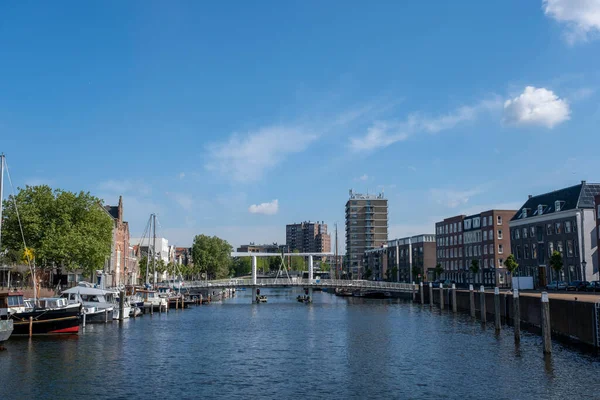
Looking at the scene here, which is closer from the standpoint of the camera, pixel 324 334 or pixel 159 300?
pixel 324 334

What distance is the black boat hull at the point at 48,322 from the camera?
5506 cm

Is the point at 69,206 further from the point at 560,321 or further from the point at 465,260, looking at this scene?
the point at 465,260

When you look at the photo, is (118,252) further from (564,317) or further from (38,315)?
(564,317)

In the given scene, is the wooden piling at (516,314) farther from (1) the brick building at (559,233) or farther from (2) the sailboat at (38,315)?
(1) the brick building at (559,233)

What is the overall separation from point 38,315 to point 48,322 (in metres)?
1.18

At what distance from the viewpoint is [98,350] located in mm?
49250

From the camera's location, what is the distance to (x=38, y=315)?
5566cm

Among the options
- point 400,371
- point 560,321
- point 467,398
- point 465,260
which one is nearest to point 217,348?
point 400,371

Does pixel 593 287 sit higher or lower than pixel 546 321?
higher

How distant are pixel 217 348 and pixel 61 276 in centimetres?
6815

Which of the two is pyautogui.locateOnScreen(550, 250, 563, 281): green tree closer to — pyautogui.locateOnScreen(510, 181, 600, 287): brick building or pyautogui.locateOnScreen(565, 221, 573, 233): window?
pyautogui.locateOnScreen(510, 181, 600, 287): brick building

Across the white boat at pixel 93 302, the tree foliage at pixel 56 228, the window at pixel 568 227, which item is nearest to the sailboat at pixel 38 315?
the white boat at pixel 93 302

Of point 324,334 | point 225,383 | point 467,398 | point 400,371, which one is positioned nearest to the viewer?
point 467,398

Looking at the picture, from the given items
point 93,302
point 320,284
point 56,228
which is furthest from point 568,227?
point 56,228
